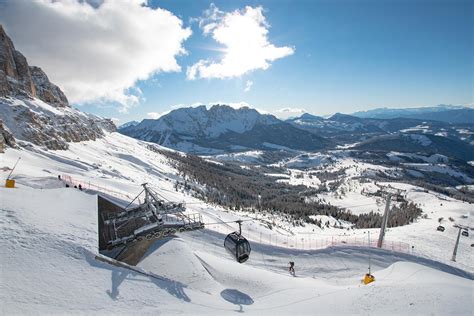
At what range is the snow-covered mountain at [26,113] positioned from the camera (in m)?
84.6

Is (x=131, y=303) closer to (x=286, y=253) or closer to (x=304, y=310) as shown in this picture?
(x=304, y=310)

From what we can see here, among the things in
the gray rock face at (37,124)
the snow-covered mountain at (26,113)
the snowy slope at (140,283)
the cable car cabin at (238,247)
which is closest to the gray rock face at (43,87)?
the snow-covered mountain at (26,113)

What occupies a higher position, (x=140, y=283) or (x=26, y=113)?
(x=26, y=113)

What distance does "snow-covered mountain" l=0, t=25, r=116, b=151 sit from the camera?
84.6 metres

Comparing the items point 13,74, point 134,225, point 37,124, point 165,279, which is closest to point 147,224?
point 134,225

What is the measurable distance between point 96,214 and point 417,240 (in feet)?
168

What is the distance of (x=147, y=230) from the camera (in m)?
23.8

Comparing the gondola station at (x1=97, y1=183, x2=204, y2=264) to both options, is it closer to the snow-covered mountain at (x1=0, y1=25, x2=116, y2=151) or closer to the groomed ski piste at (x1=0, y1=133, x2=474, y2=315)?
the groomed ski piste at (x1=0, y1=133, x2=474, y2=315)

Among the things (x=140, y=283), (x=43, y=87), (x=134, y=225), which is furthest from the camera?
(x=43, y=87)

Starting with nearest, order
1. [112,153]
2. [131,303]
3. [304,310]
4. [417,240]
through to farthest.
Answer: [131,303] → [304,310] → [417,240] → [112,153]

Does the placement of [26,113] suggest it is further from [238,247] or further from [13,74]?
[238,247]

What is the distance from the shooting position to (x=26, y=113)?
93312 mm

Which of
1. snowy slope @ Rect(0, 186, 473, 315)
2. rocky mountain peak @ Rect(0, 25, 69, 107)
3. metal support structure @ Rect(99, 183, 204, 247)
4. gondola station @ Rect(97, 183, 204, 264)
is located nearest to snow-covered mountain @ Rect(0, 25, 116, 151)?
rocky mountain peak @ Rect(0, 25, 69, 107)

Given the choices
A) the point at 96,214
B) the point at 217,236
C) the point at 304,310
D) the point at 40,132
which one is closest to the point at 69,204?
the point at 96,214
